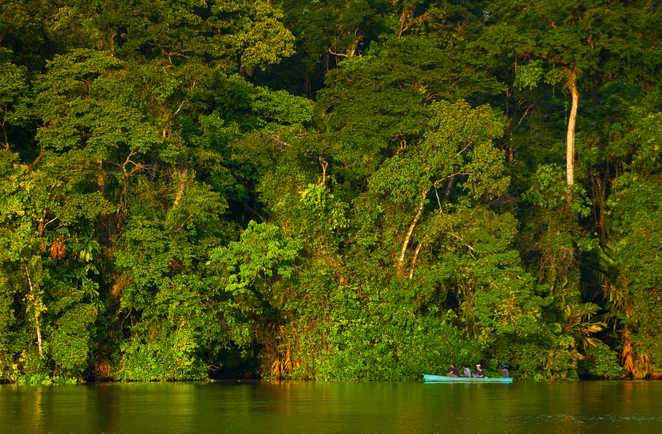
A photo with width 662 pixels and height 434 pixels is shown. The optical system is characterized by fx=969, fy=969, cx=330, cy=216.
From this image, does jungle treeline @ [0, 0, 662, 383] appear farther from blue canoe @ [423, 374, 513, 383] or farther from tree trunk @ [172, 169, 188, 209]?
blue canoe @ [423, 374, 513, 383]

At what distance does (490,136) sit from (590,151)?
584 cm

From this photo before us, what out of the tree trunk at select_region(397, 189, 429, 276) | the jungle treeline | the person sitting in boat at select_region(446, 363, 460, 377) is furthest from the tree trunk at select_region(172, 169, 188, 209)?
the person sitting in boat at select_region(446, 363, 460, 377)

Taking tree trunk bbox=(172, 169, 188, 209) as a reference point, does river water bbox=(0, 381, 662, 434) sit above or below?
below

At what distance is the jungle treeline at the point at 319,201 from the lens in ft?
115

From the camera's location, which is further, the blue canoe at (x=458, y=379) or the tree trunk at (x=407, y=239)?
the tree trunk at (x=407, y=239)

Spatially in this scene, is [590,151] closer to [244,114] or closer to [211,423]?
[244,114]

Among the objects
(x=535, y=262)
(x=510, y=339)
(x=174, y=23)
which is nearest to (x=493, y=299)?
(x=510, y=339)

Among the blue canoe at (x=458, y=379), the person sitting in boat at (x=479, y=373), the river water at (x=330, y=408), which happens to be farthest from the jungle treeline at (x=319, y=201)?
the river water at (x=330, y=408)

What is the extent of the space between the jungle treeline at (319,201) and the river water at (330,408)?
3.04 m

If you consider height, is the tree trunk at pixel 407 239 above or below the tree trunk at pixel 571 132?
below

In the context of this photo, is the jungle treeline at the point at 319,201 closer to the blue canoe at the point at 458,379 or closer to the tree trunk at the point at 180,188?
the tree trunk at the point at 180,188

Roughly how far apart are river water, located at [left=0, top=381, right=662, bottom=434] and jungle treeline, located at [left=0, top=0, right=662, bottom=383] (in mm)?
3043

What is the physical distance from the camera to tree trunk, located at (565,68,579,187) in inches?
1585

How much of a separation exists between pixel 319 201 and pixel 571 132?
37.3 feet
